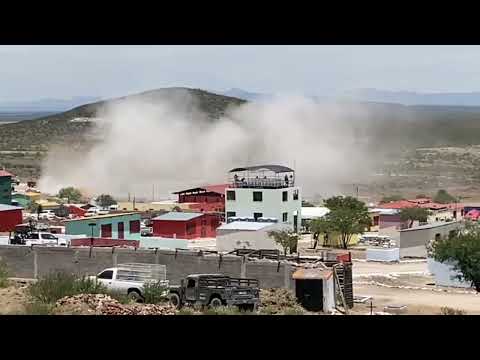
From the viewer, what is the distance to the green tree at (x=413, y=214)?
16.6 metres

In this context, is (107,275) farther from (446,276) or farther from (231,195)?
(231,195)

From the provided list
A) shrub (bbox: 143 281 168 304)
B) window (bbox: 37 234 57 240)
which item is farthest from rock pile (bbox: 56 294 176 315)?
window (bbox: 37 234 57 240)

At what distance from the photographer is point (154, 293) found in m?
6.11

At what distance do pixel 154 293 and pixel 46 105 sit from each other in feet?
131

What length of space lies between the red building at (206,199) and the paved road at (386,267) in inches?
272

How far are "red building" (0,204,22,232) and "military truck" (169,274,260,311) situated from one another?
24.5ft

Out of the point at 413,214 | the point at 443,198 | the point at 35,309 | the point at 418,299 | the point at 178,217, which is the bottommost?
the point at 418,299

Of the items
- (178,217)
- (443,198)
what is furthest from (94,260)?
(443,198)

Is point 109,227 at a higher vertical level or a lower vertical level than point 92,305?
higher

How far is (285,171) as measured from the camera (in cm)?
1777

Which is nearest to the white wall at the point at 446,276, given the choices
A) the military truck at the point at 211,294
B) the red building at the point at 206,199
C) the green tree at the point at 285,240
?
the green tree at the point at 285,240
